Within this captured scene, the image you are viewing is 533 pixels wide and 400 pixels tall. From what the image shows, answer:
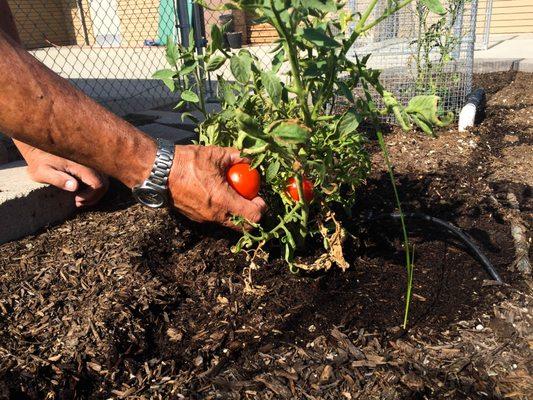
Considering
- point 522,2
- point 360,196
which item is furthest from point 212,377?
point 522,2

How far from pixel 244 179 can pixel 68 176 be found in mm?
986

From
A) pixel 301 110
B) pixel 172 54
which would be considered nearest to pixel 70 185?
pixel 172 54

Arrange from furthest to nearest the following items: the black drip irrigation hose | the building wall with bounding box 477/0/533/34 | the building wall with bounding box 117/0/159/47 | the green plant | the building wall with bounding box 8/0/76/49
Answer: the building wall with bounding box 8/0/76/49, the building wall with bounding box 117/0/159/47, the building wall with bounding box 477/0/533/34, the green plant, the black drip irrigation hose

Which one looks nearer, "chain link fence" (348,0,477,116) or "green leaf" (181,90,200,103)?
"green leaf" (181,90,200,103)

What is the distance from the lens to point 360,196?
9.24 ft

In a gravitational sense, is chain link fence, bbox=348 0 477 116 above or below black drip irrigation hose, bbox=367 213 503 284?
above

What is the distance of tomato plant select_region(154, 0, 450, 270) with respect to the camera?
135cm

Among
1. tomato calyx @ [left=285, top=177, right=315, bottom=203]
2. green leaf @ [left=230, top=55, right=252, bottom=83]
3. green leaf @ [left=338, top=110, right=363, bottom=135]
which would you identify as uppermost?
green leaf @ [left=230, top=55, right=252, bottom=83]

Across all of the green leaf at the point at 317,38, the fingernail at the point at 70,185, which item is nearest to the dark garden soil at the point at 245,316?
the fingernail at the point at 70,185

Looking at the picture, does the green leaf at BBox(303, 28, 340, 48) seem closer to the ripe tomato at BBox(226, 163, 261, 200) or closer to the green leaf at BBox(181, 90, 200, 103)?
the ripe tomato at BBox(226, 163, 261, 200)

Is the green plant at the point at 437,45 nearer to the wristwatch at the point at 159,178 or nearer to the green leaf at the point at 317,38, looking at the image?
the wristwatch at the point at 159,178

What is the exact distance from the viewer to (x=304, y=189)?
1.90 metres

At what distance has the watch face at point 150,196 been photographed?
178cm

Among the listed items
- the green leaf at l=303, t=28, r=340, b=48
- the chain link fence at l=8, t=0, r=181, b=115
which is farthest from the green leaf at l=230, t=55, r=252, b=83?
the chain link fence at l=8, t=0, r=181, b=115
